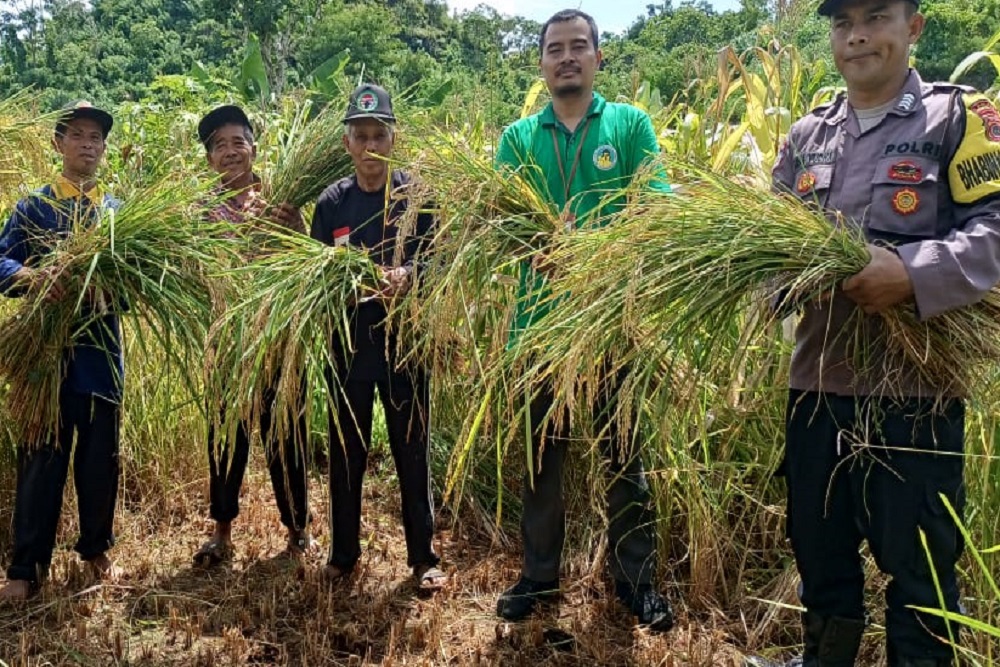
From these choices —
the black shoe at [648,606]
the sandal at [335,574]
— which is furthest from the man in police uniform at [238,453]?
the black shoe at [648,606]

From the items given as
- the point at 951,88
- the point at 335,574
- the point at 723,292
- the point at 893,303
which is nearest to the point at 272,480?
the point at 335,574

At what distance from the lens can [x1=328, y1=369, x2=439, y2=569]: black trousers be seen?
9.14 ft

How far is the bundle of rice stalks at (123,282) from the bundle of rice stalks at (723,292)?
50.9 inches

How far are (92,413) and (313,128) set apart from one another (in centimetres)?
141

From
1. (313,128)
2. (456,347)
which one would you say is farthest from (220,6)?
(456,347)

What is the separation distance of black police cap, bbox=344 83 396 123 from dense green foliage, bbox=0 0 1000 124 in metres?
0.40

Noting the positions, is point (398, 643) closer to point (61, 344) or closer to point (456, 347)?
point (456, 347)

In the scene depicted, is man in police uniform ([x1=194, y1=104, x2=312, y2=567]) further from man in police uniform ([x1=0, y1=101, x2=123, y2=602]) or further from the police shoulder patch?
the police shoulder patch

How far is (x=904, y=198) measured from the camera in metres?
1.76

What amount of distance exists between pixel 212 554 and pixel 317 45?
2149cm

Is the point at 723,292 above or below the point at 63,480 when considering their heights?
above

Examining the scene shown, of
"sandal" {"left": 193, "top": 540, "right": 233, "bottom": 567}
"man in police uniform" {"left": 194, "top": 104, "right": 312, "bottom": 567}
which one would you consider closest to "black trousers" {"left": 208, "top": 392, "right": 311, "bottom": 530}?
"man in police uniform" {"left": 194, "top": 104, "right": 312, "bottom": 567}

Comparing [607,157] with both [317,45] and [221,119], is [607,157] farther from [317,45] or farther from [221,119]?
[317,45]

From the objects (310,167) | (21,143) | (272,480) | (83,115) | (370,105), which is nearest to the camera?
(370,105)
